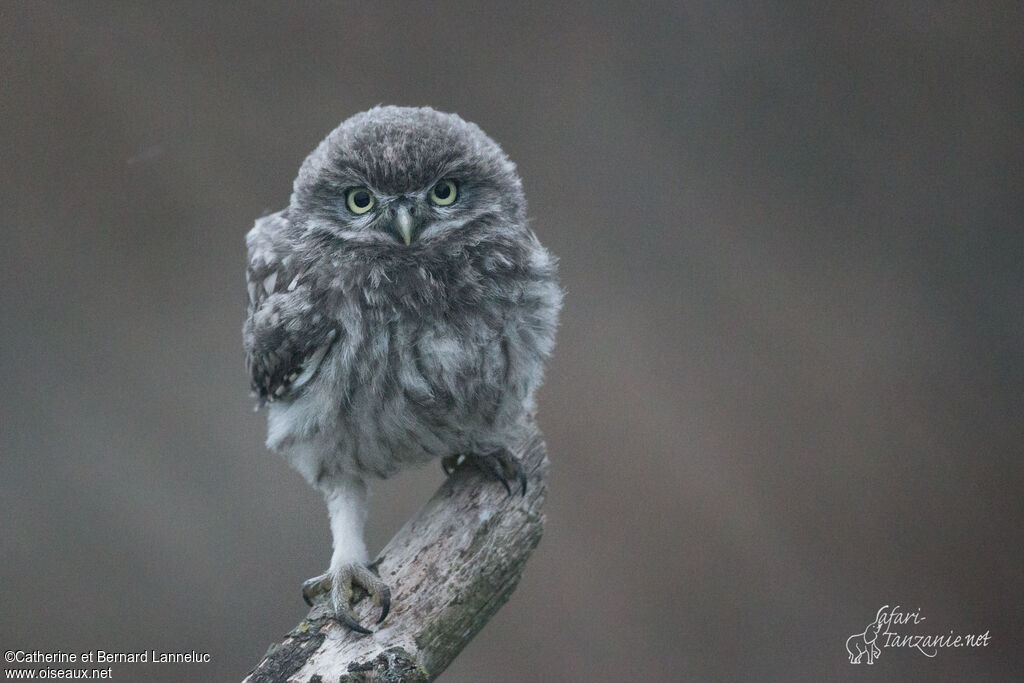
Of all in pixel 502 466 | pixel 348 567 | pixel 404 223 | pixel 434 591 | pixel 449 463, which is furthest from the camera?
pixel 449 463

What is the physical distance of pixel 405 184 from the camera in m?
2.04

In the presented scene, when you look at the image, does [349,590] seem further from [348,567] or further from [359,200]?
[359,200]

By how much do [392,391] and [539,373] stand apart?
439mm

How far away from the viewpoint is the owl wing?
7.06 ft

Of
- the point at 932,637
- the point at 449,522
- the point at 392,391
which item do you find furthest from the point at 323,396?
the point at 932,637

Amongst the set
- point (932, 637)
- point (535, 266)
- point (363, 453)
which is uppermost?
point (535, 266)

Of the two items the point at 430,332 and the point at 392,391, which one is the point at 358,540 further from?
the point at 430,332

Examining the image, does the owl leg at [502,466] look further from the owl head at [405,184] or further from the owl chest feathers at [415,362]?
the owl head at [405,184]

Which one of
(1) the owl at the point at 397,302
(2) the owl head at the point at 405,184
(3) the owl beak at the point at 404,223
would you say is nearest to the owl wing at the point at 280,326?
(1) the owl at the point at 397,302

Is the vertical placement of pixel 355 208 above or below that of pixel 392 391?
above

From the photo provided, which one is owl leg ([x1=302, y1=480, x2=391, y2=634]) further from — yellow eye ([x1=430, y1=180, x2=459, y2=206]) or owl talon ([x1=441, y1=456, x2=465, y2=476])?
yellow eye ([x1=430, y1=180, x2=459, y2=206])

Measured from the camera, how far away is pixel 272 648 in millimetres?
1965

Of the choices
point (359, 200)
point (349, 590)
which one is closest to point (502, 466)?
point (349, 590)

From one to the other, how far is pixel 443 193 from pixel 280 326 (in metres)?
0.53
